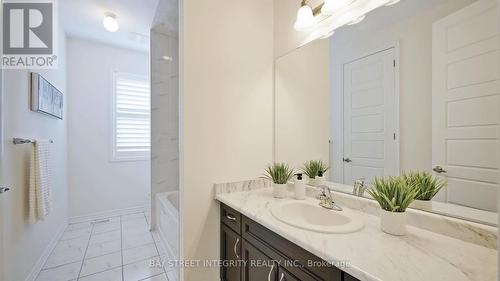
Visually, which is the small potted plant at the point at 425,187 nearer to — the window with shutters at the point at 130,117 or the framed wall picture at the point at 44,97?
the framed wall picture at the point at 44,97

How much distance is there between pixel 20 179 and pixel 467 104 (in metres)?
2.96

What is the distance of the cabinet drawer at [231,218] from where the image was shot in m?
1.38

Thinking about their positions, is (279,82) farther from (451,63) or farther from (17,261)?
(17,261)

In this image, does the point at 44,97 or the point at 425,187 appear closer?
the point at 425,187

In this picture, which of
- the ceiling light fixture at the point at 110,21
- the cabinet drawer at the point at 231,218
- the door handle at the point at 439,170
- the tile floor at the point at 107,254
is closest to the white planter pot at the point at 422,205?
the door handle at the point at 439,170

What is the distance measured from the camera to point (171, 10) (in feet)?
7.83

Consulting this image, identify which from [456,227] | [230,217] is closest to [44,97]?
[230,217]

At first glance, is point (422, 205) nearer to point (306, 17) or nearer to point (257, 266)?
point (257, 266)

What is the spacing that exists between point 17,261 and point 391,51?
2.88 meters

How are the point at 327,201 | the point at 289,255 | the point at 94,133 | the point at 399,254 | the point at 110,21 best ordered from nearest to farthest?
the point at 399,254 < the point at 289,255 < the point at 327,201 < the point at 110,21 < the point at 94,133

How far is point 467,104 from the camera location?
0.88 meters

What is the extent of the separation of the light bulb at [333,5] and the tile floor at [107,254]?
2383mm

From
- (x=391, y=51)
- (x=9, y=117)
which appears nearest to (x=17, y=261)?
(x=9, y=117)

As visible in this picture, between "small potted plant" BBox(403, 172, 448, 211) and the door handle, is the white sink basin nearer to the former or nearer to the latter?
"small potted plant" BBox(403, 172, 448, 211)
